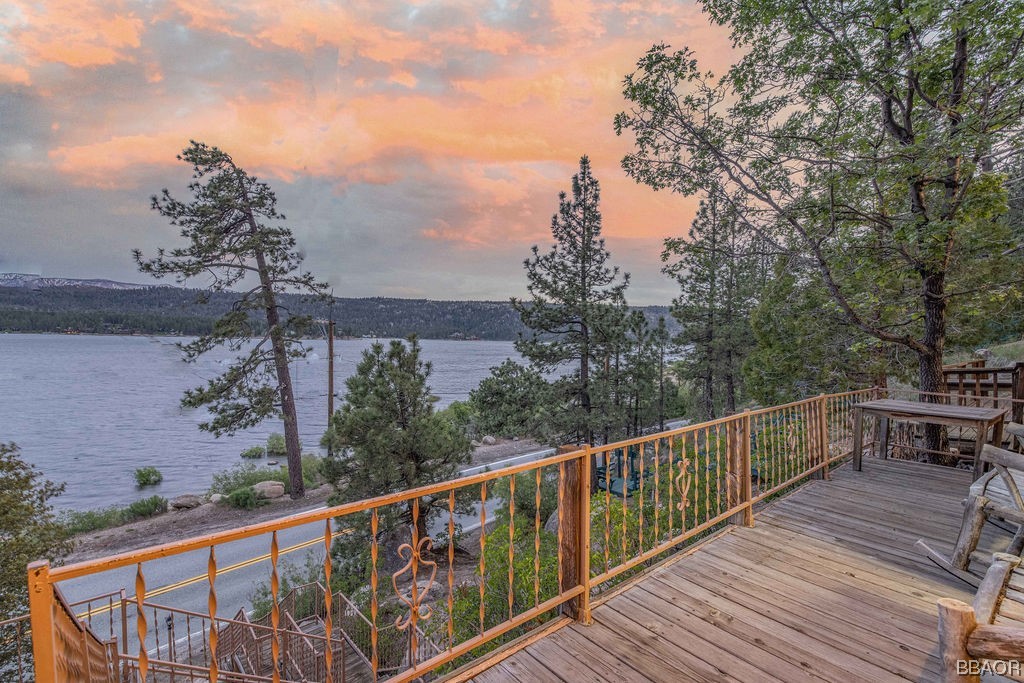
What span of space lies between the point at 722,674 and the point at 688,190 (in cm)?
817

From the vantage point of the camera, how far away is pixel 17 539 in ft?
23.3

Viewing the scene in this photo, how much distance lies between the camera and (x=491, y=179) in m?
11.6

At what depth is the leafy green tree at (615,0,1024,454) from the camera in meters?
5.55

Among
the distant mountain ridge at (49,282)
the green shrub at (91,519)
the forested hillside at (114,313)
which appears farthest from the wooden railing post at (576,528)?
the distant mountain ridge at (49,282)

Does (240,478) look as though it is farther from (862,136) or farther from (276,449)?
(862,136)

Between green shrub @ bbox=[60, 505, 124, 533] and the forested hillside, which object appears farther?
the forested hillside

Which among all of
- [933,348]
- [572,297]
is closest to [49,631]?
[933,348]

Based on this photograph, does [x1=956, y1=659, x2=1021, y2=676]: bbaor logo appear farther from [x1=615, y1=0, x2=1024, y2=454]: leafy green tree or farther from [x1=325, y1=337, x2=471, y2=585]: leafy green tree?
[x1=325, y1=337, x2=471, y2=585]: leafy green tree

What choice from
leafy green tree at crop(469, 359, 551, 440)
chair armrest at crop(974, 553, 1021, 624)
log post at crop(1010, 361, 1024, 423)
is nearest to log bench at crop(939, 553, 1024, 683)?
chair armrest at crop(974, 553, 1021, 624)

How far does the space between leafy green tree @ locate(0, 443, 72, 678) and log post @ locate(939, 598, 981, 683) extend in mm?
10022

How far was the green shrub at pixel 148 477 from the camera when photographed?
1858 cm

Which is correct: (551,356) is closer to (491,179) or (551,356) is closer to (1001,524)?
(491,179)

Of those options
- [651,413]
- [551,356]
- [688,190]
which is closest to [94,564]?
[688,190]

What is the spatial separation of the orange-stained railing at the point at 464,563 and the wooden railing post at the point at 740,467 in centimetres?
1
